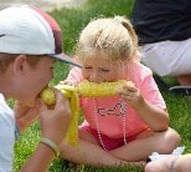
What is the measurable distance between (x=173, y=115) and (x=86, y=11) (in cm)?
204

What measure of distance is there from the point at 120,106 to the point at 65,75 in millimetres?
1194

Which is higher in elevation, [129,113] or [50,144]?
[50,144]

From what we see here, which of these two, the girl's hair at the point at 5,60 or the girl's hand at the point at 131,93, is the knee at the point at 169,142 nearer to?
the girl's hand at the point at 131,93

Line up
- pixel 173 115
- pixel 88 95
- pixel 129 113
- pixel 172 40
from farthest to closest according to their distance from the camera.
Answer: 1. pixel 172 40
2. pixel 173 115
3. pixel 129 113
4. pixel 88 95

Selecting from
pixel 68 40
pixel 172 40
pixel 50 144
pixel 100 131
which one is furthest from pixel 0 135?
pixel 68 40

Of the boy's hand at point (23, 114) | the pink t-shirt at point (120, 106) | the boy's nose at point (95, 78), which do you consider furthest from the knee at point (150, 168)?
the boy's hand at point (23, 114)

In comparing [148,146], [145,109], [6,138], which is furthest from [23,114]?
[148,146]

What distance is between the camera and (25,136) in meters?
3.62

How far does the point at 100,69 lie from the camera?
313 cm

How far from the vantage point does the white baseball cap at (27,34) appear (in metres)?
2.39

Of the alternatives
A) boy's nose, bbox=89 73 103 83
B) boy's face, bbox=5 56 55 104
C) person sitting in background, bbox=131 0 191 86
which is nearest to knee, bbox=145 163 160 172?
boy's nose, bbox=89 73 103 83

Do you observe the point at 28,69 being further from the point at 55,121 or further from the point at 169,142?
the point at 169,142

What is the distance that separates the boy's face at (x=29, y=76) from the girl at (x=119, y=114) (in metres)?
0.70

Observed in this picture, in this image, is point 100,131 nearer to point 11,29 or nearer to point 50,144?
point 50,144
